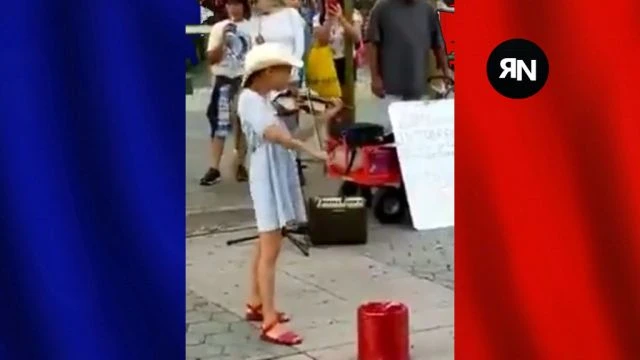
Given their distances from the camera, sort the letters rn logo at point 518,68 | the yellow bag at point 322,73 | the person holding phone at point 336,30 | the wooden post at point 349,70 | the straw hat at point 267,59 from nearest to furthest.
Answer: the letters rn logo at point 518,68 < the straw hat at point 267,59 < the yellow bag at point 322,73 < the person holding phone at point 336,30 < the wooden post at point 349,70

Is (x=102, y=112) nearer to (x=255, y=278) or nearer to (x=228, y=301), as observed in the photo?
(x=255, y=278)

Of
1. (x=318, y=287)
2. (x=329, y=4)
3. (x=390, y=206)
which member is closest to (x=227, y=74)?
(x=329, y=4)

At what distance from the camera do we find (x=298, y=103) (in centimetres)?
574

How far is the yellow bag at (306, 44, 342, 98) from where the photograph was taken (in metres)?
7.71

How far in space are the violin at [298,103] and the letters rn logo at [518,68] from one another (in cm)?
277

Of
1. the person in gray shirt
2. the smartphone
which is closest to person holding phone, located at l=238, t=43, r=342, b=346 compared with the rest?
the person in gray shirt

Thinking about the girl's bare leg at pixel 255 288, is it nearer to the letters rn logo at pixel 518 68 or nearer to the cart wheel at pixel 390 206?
the cart wheel at pixel 390 206

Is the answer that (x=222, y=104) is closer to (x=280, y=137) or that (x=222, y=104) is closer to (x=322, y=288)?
(x=322, y=288)

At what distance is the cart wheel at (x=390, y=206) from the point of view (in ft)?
22.5

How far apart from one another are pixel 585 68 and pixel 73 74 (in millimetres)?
853

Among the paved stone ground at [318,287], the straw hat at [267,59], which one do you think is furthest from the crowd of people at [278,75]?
the paved stone ground at [318,287]

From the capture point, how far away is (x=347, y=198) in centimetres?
646

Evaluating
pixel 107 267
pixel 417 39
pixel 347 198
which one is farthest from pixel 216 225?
pixel 107 267

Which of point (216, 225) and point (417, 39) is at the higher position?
point (417, 39)
